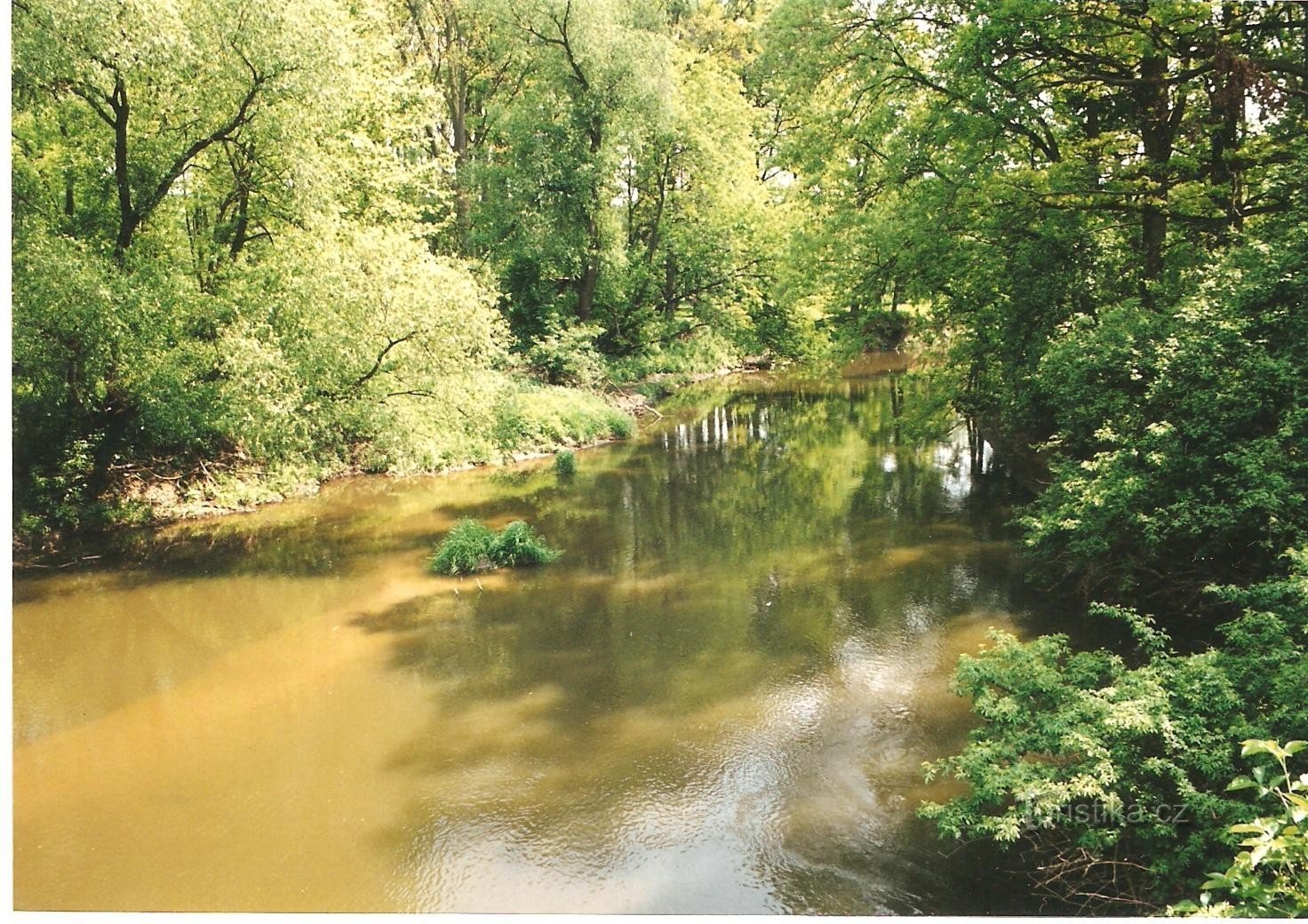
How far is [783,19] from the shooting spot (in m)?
9.98

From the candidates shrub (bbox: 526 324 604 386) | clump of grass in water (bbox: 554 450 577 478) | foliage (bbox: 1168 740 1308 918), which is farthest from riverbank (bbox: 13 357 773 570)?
foliage (bbox: 1168 740 1308 918)

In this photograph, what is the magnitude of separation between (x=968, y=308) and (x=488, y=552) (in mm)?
6396

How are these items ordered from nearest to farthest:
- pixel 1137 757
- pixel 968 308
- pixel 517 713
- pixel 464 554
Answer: pixel 1137 757 < pixel 517 713 < pixel 464 554 < pixel 968 308

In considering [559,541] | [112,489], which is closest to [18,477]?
[112,489]

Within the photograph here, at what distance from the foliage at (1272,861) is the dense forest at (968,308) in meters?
0.03

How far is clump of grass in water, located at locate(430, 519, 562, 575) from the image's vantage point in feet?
29.7

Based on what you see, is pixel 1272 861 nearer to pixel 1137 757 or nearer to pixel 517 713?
pixel 1137 757

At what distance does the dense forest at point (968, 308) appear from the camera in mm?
3883

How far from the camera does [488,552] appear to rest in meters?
9.17

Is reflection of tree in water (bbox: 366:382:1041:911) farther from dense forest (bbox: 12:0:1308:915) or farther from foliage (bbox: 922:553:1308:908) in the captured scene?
dense forest (bbox: 12:0:1308:915)

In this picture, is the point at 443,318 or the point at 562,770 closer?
the point at 562,770

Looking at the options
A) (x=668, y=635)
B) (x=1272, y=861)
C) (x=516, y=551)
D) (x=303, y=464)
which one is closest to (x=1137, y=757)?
(x=1272, y=861)

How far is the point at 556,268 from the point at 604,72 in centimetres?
402

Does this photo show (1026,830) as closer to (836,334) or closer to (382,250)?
(836,334)
